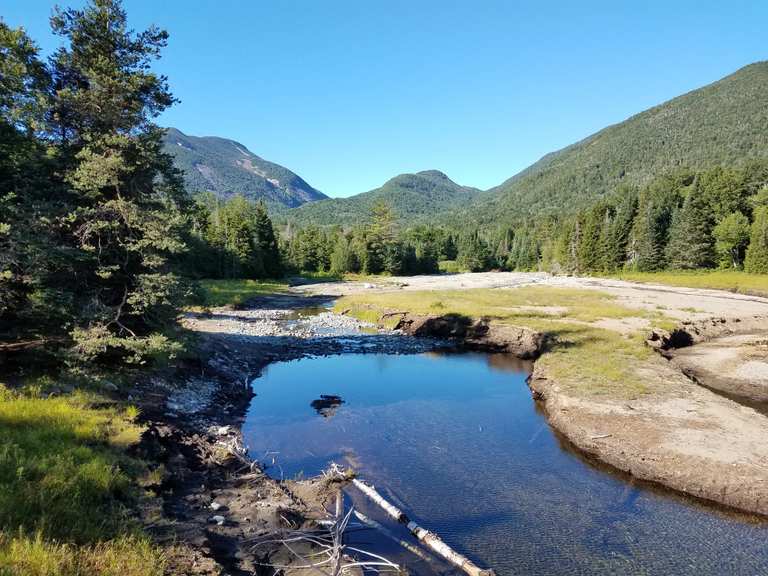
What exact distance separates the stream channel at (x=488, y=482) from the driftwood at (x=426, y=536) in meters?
0.23

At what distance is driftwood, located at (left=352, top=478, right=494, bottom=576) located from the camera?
9.42 metres

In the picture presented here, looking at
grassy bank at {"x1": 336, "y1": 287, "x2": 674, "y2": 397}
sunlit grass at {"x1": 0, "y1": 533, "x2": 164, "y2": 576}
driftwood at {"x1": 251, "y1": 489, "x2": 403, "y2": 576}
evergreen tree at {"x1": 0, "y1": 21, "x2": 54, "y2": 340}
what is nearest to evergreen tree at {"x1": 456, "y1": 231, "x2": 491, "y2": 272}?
grassy bank at {"x1": 336, "y1": 287, "x2": 674, "y2": 397}

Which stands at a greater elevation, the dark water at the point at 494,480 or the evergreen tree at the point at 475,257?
the evergreen tree at the point at 475,257

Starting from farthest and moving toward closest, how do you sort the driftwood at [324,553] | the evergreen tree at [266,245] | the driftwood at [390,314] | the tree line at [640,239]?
the evergreen tree at [266,245]
the tree line at [640,239]
the driftwood at [390,314]
the driftwood at [324,553]

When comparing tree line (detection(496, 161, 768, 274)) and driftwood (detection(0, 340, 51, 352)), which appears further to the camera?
tree line (detection(496, 161, 768, 274))

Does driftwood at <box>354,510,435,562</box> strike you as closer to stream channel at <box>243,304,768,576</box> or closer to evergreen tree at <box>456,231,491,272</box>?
stream channel at <box>243,304,768,576</box>

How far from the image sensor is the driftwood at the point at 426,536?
9.42 metres

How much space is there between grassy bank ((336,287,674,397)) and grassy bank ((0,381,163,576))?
1956 centimetres

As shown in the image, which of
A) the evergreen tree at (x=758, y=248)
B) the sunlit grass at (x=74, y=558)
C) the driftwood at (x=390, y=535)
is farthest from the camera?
the evergreen tree at (x=758, y=248)

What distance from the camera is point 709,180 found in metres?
98.6

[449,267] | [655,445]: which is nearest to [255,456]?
[655,445]

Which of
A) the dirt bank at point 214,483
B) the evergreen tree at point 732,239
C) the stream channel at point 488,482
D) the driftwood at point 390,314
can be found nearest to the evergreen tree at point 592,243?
the evergreen tree at point 732,239

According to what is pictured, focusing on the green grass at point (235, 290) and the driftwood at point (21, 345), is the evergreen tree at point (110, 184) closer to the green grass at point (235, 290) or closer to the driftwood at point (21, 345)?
the driftwood at point (21, 345)

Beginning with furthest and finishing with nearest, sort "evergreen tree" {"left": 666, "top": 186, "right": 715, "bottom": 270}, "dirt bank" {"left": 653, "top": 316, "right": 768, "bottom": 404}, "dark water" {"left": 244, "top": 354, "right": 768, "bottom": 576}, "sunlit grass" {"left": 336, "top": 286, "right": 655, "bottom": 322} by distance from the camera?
"evergreen tree" {"left": 666, "top": 186, "right": 715, "bottom": 270} → "sunlit grass" {"left": 336, "top": 286, "right": 655, "bottom": 322} → "dirt bank" {"left": 653, "top": 316, "right": 768, "bottom": 404} → "dark water" {"left": 244, "top": 354, "right": 768, "bottom": 576}
